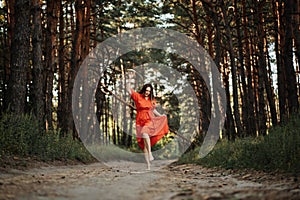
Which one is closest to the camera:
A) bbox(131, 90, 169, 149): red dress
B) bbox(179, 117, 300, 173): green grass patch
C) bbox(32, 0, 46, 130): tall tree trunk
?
bbox(179, 117, 300, 173): green grass patch

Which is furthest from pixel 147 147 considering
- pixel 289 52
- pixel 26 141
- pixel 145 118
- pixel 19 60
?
pixel 289 52

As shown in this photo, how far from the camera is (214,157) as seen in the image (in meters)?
12.5

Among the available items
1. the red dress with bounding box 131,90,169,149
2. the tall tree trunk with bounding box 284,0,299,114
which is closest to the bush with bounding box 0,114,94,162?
the red dress with bounding box 131,90,169,149

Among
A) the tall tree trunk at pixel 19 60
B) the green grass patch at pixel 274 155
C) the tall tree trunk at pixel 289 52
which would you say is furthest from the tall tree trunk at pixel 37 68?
the tall tree trunk at pixel 289 52

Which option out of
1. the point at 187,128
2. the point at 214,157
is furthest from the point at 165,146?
the point at 214,157

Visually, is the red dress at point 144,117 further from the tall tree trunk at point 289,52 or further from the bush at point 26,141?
the tall tree trunk at point 289,52

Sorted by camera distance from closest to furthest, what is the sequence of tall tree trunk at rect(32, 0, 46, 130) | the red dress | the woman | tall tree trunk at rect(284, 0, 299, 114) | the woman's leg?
1. the woman's leg
2. the woman
3. the red dress
4. tall tree trunk at rect(284, 0, 299, 114)
5. tall tree trunk at rect(32, 0, 46, 130)

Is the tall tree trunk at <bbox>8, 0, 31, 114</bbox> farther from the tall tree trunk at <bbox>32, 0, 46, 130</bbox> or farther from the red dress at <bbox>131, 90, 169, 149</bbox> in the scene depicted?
the red dress at <bbox>131, 90, 169, 149</bbox>

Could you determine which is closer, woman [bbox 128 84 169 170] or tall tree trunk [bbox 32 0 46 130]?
woman [bbox 128 84 169 170]

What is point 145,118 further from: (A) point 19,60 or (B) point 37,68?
(B) point 37,68

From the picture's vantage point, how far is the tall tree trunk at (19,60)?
37.2 ft

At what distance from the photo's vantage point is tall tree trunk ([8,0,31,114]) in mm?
11352

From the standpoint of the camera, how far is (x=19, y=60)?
11.4 meters

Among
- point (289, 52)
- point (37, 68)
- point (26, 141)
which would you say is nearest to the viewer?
point (26, 141)
